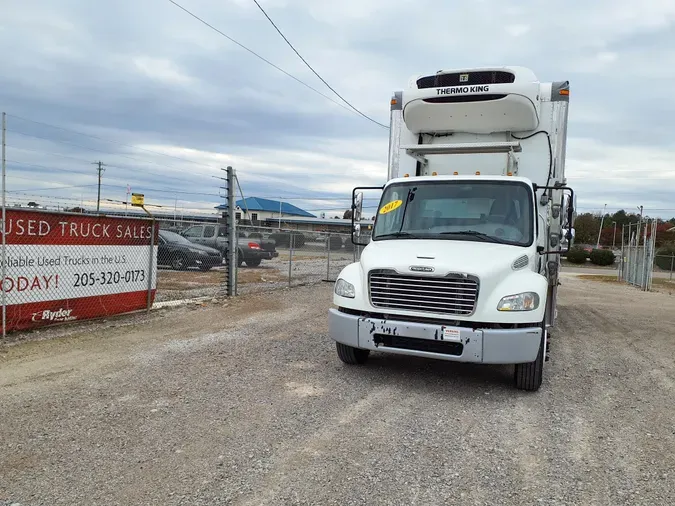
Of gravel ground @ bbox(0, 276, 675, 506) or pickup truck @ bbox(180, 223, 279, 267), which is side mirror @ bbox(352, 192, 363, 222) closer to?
gravel ground @ bbox(0, 276, 675, 506)

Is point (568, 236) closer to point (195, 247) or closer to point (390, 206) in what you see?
point (390, 206)

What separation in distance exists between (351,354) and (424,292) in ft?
4.56

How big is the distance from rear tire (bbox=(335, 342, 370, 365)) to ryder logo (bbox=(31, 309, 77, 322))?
175 inches

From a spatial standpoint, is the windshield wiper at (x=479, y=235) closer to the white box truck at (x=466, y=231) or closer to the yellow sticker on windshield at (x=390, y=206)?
the white box truck at (x=466, y=231)

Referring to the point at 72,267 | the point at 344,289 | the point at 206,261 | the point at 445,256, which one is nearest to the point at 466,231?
the point at 445,256

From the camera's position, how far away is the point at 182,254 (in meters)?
14.8

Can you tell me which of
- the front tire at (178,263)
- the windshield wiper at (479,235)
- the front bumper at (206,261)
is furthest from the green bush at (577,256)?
the windshield wiper at (479,235)

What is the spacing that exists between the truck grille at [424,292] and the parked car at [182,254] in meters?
10.3

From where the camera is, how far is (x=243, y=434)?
4141mm

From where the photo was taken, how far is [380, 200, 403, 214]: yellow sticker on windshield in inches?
259

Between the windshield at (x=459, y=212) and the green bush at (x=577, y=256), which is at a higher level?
the windshield at (x=459, y=212)

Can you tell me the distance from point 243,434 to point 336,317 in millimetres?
1926

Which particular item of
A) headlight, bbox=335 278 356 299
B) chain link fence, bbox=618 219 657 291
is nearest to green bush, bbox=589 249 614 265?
chain link fence, bbox=618 219 657 291

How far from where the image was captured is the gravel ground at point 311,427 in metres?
3.35
